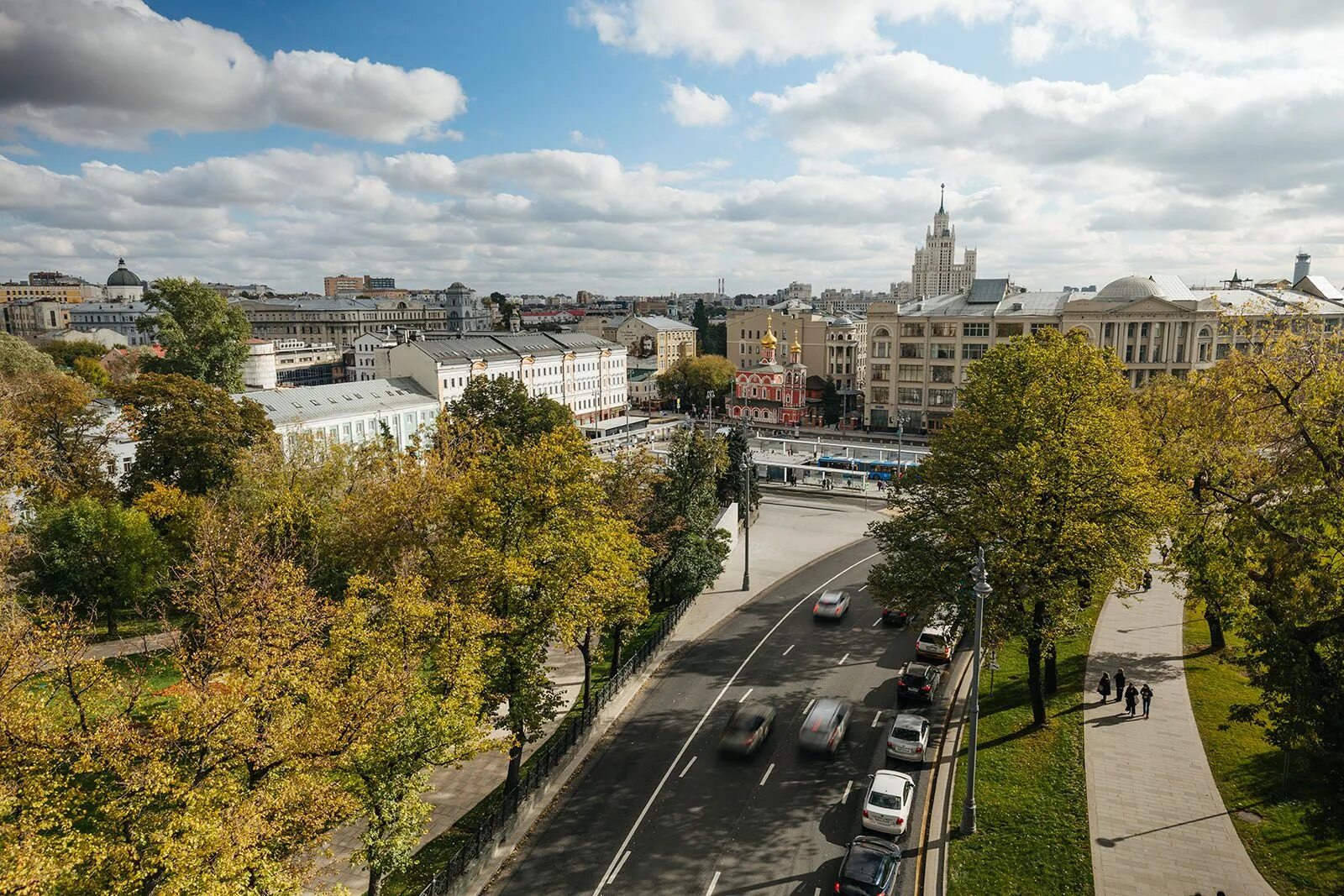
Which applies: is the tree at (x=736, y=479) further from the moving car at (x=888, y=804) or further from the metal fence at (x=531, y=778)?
the moving car at (x=888, y=804)

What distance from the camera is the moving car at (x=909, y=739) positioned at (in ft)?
80.5

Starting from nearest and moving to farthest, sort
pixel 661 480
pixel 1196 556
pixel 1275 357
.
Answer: pixel 1275 357 → pixel 1196 556 → pixel 661 480

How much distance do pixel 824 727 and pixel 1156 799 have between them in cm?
950

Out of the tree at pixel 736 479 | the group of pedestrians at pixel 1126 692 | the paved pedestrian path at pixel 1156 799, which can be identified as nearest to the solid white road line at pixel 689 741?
the paved pedestrian path at pixel 1156 799

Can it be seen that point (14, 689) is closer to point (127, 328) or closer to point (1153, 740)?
point (1153, 740)

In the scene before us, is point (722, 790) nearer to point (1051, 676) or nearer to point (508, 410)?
point (1051, 676)

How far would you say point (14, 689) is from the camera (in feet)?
56.9

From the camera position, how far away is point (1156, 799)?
21797 millimetres

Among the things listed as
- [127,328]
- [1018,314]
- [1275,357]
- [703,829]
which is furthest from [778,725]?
[127,328]

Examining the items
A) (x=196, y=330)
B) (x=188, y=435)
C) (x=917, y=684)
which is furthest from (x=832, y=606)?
(x=196, y=330)

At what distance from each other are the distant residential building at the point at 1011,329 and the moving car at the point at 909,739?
64646mm

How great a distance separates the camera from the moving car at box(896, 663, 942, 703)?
94.7 feet

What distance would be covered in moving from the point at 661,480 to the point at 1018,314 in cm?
7400

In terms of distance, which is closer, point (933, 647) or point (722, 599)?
point (933, 647)
